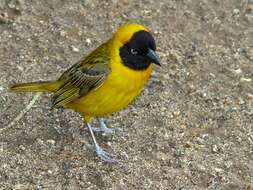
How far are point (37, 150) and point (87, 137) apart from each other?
1.65 ft

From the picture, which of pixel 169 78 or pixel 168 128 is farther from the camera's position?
pixel 169 78

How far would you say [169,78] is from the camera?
6.29 m

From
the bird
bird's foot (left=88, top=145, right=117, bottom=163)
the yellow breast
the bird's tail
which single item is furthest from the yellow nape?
bird's foot (left=88, top=145, right=117, bottom=163)

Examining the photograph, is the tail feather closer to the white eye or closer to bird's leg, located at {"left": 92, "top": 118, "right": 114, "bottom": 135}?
bird's leg, located at {"left": 92, "top": 118, "right": 114, "bottom": 135}

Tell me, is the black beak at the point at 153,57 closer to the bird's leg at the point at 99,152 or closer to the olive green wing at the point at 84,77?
the olive green wing at the point at 84,77

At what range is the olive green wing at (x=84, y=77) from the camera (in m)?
5.10

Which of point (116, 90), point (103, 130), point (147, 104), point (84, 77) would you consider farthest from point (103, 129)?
point (116, 90)

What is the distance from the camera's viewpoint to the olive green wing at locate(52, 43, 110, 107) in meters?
5.10

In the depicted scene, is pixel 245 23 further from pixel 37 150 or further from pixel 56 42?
pixel 37 150

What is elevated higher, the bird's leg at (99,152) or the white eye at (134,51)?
the white eye at (134,51)

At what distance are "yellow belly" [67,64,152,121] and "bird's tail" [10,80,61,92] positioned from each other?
404 mm

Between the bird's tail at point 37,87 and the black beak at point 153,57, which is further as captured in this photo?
the bird's tail at point 37,87

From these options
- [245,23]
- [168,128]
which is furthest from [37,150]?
[245,23]

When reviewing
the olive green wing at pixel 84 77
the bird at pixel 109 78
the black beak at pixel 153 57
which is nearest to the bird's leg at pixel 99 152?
the bird at pixel 109 78
